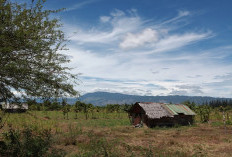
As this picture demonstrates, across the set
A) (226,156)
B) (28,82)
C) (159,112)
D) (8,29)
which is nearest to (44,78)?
(28,82)

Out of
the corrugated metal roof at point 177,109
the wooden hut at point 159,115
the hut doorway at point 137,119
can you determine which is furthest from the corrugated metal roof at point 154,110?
the hut doorway at point 137,119

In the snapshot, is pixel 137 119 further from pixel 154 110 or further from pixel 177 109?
pixel 177 109

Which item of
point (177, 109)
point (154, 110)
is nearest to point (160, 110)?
point (154, 110)

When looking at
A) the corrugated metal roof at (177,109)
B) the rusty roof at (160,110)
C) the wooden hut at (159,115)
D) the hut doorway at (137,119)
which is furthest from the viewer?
the corrugated metal roof at (177,109)

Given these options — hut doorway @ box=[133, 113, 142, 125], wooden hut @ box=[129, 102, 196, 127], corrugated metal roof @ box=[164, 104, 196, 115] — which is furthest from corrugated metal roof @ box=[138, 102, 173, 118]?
hut doorway @ box=[133, 113, 142, 125]

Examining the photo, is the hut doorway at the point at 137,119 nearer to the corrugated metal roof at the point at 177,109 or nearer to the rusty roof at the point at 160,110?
the rusty roof at the point at 160,110

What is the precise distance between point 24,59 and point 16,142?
418 cm

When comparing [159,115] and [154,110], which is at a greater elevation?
[154,110]

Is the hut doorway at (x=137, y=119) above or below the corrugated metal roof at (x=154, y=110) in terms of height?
below

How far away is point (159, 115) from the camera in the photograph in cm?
2589

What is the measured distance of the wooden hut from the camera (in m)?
26.1

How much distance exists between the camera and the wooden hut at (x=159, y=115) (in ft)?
85.7

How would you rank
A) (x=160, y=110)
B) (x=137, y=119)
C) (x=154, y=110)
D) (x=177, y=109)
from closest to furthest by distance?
1. (x=154, y=110)
2. (x=160, y=110)
3. (x=137, y=119)
4. (x=177, y=109)

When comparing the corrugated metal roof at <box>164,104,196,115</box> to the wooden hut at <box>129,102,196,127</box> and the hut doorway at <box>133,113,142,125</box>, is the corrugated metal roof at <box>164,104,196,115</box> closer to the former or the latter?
the wooden hut at <box>129,102,196,127</box>
